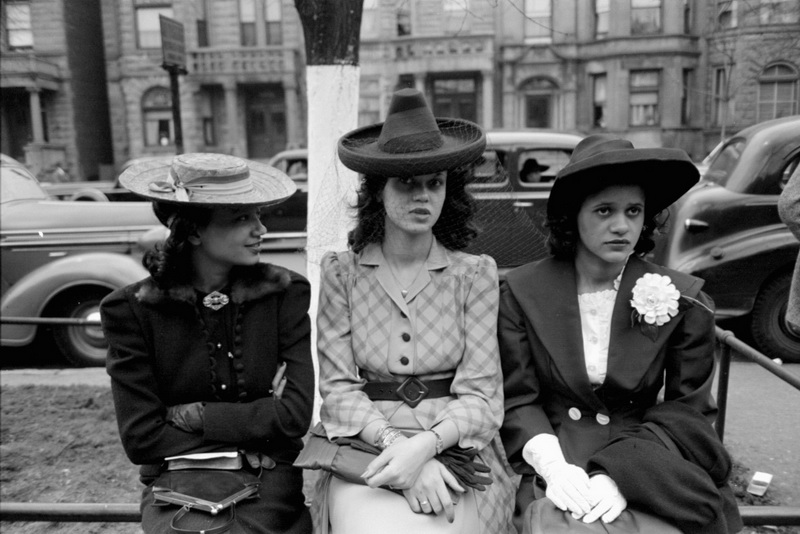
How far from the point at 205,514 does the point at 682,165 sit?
73.8 inches

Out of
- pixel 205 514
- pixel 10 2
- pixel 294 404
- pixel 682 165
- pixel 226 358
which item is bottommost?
pixel 205 514

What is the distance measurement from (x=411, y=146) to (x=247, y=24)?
85.3 feet

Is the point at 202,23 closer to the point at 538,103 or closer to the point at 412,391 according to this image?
the point at 538,103

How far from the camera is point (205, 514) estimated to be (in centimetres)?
206

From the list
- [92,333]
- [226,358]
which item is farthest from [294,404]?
[92,333]

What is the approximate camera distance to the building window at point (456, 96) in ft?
87.0

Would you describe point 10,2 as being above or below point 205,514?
above

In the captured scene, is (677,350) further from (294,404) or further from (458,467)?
(294,404)

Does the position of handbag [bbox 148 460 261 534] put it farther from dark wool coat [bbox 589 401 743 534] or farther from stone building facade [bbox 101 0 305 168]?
stone building facade [bbox 101 0 305 168]

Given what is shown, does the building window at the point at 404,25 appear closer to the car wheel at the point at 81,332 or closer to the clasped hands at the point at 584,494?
the car wheel at the point at 81,332

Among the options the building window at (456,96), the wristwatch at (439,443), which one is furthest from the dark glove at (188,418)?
the building window at (456,96)

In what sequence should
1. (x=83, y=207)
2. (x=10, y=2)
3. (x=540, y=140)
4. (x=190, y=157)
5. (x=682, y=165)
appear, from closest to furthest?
(x=682, y=165), (x=190, y=157), (x=83, y=207), (x=540, y=140), (x=10, y=2)

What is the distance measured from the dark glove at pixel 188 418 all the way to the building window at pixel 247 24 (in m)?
25.9

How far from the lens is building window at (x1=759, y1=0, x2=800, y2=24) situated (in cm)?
423
